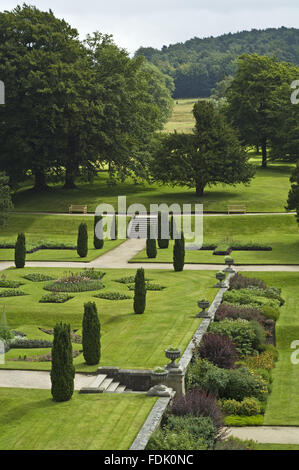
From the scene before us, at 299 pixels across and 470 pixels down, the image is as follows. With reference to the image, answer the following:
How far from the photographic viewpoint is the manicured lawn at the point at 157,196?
241 feet

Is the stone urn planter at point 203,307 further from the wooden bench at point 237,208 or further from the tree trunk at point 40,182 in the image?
the tree trunk at point 40,182

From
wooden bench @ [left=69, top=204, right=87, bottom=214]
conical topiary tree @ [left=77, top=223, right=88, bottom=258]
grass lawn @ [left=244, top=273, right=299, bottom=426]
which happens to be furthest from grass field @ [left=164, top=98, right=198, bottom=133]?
grass lawn @ [left=244, top=273, right=299, bottom=426]

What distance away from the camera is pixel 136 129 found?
84.3 m

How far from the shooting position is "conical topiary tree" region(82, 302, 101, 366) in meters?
28.0

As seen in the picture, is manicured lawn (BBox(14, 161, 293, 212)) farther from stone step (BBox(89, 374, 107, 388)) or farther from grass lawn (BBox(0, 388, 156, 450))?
grass lawn (BBox(0, 388, 156, 450))

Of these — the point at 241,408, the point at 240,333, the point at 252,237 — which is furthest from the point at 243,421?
the point at 252,237

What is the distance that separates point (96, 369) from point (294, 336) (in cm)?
1185

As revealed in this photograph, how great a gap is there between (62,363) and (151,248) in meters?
29.6

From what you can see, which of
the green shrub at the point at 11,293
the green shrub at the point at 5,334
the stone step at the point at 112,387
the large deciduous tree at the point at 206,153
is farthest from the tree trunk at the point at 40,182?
the stone step at the point at 112,387

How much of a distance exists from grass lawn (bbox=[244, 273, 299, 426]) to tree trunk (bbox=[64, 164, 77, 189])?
40.4m

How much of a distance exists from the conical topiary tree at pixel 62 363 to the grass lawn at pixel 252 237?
2789cm

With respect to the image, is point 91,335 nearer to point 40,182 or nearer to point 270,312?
point 270,312
